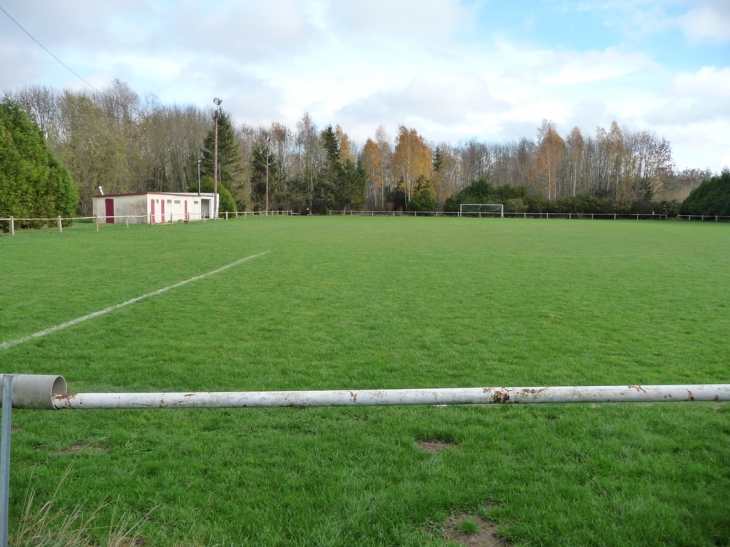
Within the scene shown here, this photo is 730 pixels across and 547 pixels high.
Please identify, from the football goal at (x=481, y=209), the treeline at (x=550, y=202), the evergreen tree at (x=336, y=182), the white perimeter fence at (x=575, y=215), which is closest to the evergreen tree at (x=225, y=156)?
the evergreen tree at (x=336, y=182)

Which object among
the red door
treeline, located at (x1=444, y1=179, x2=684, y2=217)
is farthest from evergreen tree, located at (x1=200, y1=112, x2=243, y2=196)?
treeline, located at (x1=444, y1=179, x2=684, y2=217)

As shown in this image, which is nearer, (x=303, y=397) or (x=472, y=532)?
(x=303, y=397)

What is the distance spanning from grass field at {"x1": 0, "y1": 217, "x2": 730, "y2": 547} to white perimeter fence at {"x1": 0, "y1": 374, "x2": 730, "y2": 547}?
0.93 metres

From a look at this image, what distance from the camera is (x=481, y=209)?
6881 cm

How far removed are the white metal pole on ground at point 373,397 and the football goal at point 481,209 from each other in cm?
6556

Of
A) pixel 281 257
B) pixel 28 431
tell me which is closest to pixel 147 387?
pixel 28 431

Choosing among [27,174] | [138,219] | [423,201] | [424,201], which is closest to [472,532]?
[27,174]

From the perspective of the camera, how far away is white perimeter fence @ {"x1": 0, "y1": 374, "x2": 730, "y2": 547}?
6.39 ft

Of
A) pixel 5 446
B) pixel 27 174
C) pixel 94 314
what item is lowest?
pixel 94 314

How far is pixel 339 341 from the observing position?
663 centimetres

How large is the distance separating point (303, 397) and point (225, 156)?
64966 mm

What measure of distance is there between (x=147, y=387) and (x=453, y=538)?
11.0 feet

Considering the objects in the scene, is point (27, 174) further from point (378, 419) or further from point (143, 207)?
point (378, 419)

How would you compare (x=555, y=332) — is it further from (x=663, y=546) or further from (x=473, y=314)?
(x=663, y=546)
